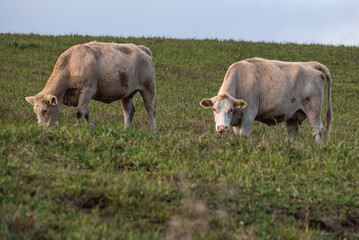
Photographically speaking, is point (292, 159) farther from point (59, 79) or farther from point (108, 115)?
point (108, 115)

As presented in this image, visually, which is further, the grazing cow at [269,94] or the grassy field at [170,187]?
the grazing cow at [269,94]

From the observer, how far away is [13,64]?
2447 cm

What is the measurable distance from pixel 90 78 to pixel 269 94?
12.7 ft

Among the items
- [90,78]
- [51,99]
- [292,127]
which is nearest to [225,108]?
[292,127]

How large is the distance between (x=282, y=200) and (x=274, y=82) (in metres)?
5.08

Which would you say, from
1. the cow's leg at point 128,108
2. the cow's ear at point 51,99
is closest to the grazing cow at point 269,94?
the cow's ear at point 51,99

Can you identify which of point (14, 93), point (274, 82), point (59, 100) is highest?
point (274, 82)

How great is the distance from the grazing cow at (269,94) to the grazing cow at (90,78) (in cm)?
273

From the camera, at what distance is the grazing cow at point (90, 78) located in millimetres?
11031

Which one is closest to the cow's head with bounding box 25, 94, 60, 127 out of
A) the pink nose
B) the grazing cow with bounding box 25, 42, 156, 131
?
the grazing cow with bounding box 25, 42, 156, 131

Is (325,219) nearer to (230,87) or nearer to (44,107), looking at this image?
(230,87)

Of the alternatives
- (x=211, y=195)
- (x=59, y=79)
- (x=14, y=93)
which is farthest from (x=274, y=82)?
(x=14, y=93)

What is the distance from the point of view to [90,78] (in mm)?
11625

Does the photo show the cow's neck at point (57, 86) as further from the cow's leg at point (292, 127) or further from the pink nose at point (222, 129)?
the cow's leg at point (292, 127)
